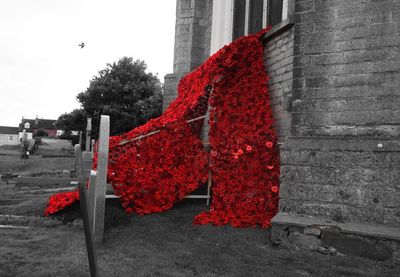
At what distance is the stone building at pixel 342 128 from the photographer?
14.8 feet

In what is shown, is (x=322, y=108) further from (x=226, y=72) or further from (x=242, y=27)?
(x=242, y=27)

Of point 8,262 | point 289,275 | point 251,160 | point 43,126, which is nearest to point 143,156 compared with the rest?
point 251,160

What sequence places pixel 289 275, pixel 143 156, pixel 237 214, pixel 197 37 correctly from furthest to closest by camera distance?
1. pixel 197 37
2. pixel 143 156
3. pixel 237 214
4. pixel 289 275

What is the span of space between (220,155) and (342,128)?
1982 millimetres

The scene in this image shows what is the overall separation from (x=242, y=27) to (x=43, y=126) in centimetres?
7673

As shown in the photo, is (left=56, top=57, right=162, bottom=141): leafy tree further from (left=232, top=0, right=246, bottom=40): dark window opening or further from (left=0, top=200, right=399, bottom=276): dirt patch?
(left=0, top=200, right=399, bottom=276): dirt patch

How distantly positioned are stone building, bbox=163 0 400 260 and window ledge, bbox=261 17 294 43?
38 millimetres

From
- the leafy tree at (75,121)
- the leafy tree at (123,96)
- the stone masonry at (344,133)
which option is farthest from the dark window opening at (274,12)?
the leafy tree at (75,121)

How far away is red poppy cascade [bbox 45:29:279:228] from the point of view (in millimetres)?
5828

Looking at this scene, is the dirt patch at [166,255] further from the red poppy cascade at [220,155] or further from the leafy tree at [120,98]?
the leafy tree at [120,98]

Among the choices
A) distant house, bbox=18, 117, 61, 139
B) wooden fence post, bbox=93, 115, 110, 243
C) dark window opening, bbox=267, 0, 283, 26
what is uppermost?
distant house, bbox=18, 117, 61, 139

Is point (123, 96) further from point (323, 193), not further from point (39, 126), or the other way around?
point (39, 126)

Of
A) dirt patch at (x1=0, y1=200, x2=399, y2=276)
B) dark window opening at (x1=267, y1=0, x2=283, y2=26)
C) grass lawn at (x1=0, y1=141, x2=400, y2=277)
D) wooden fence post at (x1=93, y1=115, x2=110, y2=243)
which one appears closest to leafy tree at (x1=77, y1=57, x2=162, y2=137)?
dark window opening at (x1=267, y1=0, x2=283, y2=26)

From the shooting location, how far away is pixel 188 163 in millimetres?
6438
